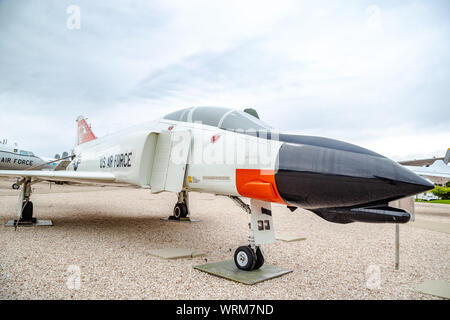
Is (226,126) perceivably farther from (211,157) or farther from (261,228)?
(261,228)

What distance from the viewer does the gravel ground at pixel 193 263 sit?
3602 millimetres

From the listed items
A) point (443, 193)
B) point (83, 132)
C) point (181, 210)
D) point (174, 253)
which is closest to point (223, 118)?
point (174, 253)

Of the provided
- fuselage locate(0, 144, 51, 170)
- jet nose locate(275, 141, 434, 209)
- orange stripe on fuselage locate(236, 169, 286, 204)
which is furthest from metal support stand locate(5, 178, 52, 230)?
fuselage locate(0, 144, 51, 170)

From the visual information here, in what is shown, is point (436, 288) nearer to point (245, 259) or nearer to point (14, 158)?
point (245, 259)

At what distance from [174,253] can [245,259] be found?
5.19 feet

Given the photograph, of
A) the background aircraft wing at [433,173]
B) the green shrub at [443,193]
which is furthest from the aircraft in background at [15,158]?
the green shrub at [443,193]

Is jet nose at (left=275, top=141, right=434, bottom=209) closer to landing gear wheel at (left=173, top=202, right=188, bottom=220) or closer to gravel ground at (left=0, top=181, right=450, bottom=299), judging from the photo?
A: gravel ground at (left=0, top=181, right=450, bottom=299)

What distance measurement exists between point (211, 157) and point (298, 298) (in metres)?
2.17

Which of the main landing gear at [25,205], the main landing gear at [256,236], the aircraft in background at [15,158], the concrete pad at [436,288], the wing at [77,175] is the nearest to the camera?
the concrete pad at [436,288]

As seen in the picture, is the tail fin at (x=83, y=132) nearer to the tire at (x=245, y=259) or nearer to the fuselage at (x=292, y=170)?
the fuselage at (x=292, y=170)

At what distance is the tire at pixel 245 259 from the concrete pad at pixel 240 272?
0.07 meters

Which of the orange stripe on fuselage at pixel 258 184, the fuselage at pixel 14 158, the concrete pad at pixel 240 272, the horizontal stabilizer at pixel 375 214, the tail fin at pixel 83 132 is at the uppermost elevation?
the tail fin at pixel 83 132

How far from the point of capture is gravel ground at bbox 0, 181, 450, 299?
3.60 meters
